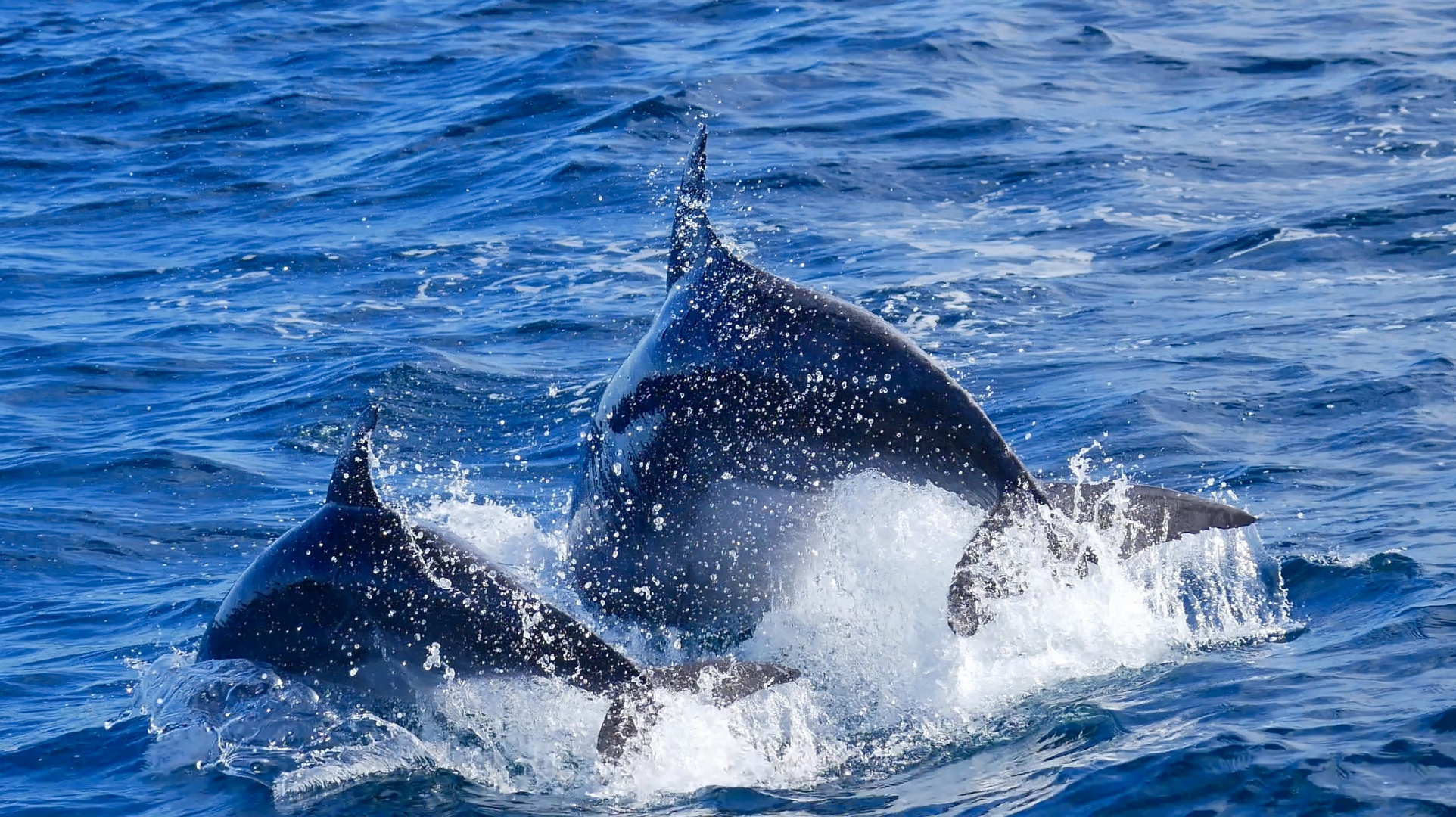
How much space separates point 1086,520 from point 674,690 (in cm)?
241

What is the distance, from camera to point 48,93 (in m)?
30.6

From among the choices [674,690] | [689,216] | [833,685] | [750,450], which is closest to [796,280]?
[689,216]

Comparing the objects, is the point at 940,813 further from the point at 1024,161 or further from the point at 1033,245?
the point at 1024,161

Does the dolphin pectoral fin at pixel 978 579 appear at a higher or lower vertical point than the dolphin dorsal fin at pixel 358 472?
lower

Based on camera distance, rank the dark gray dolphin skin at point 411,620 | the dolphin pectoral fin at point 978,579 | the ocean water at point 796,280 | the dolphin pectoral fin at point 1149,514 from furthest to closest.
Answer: the dolphin pectoral fin at point 1149,514, the ocean water at point 796,280, the dark gray dolphin skin at point 411,620, the dolphin pectoral fin at point 978,579

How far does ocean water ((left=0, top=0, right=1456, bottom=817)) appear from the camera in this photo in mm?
8625

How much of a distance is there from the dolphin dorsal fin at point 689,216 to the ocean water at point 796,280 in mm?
1842

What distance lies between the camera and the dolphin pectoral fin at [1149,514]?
358 inches

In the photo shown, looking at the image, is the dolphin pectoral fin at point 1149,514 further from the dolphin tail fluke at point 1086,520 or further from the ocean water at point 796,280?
the ocean water at point 796,280

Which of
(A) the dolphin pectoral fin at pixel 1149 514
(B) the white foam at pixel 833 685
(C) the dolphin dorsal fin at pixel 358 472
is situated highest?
(C) the dolphin dorsal fin at pixel 358 472

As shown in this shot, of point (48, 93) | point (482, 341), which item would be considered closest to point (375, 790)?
point (482, 341)

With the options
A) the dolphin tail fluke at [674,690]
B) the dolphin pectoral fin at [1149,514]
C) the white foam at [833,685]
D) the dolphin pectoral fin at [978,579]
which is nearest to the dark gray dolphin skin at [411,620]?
the dolphin tail fluke at [674,690]

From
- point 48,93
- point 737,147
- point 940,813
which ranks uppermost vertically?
point 48,93

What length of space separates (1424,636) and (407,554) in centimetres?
516
